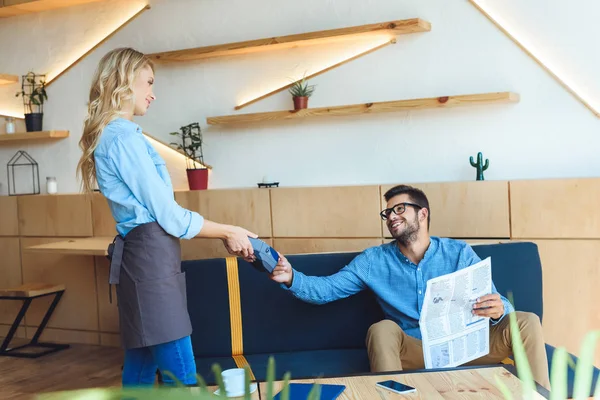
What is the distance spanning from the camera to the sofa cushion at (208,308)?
3.17 m

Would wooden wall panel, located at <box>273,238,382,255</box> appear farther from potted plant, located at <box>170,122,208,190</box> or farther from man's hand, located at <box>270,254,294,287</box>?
man's hand, located at <box>270,254,294,287</box>

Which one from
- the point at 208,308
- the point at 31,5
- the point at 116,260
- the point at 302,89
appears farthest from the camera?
the point at 31,5

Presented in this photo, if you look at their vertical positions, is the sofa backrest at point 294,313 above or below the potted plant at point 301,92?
below

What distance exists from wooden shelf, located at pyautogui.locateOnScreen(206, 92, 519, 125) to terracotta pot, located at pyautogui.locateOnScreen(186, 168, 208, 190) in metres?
Answer: 0.33

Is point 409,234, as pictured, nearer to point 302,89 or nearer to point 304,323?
point 304,323

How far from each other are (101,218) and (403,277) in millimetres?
2570

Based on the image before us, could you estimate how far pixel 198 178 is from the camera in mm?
4551

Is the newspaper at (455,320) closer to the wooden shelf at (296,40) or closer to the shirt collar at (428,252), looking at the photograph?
the shirt collar at (428,252)

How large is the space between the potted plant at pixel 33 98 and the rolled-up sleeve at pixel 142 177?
10.7 ft

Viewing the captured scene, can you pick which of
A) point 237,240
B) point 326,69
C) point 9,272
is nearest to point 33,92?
point 9,272

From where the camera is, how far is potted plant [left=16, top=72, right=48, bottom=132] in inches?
204

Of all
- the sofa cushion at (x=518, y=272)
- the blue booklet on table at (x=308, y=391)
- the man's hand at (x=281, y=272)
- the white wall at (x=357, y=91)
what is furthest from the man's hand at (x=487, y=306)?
the white wall at (x=357, y=91)

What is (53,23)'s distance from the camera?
5.25 m

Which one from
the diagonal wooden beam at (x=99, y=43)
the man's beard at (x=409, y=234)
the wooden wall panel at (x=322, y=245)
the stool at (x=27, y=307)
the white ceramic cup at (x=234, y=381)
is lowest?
the stool at (x=27, y=307)
